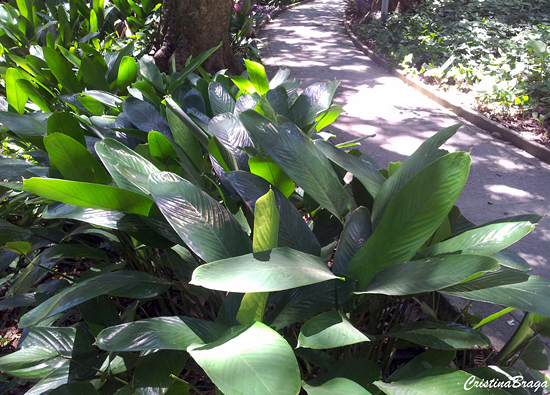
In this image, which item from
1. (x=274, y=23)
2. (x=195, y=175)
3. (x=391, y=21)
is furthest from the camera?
(x=274, y=23)

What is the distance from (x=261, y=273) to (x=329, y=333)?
181 millimetres

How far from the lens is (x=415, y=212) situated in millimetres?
821

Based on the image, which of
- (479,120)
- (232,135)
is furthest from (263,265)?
(479,120)

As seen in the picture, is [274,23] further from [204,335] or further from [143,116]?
[204,335]

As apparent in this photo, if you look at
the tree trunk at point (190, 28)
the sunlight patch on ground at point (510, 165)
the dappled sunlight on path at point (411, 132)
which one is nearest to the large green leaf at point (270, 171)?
the dappled sunlight on path at point (411, 132)

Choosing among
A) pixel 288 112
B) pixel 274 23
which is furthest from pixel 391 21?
pixel 288 112

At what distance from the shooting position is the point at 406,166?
1.04 meters

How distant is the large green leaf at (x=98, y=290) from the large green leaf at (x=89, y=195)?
7.3 inches

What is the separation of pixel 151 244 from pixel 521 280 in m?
0.92

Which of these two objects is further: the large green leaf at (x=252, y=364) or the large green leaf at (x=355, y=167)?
the large green leaf at (x=355, y=167)

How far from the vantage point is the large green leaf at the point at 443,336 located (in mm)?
853

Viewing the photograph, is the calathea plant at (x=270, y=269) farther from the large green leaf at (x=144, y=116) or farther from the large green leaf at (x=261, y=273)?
the large green leaf at (x=144, y=116)

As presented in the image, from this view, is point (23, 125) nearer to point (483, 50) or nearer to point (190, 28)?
point (190, 28)

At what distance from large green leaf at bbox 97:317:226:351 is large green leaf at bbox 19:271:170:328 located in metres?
0.18
